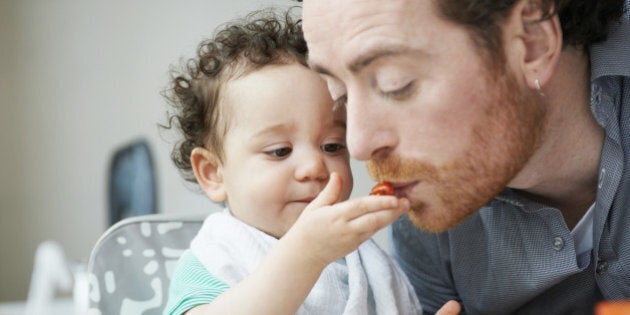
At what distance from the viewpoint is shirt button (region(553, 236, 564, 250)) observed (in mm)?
1573

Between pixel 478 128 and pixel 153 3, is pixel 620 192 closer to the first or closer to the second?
pixel 478 128

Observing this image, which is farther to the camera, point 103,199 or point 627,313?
point 103,199

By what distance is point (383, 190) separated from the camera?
1.33 m

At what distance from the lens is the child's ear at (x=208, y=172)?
1625 millimetres

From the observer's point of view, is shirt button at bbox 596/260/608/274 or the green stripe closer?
the green stripe

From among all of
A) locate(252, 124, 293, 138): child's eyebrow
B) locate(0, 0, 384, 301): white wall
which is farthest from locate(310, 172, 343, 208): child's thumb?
locate(0, 0, 384, 301): white wall

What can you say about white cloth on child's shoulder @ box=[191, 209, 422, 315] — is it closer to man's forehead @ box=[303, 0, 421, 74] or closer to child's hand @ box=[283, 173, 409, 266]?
child's hand @ box=[283, 173, 409, 266]

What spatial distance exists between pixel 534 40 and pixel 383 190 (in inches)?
13.5

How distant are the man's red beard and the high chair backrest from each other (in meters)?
0.60

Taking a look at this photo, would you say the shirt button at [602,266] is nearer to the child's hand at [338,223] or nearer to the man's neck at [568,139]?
the man's neck at [568,139]

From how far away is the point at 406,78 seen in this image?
4.29 feet

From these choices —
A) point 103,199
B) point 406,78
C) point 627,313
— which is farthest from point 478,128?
point 103,199

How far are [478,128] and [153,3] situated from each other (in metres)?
3.26

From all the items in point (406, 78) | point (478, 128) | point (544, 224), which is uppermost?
point (406, 78)
